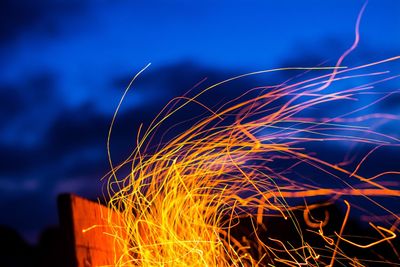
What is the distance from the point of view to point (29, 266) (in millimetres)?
6727

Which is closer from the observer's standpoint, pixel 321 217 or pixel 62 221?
pixel 62 221

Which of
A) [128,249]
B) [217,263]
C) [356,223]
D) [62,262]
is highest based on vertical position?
[62,262]

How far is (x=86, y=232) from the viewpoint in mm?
5355

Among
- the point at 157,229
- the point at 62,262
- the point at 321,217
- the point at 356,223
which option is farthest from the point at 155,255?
the point at 356,223

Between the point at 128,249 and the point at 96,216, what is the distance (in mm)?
778

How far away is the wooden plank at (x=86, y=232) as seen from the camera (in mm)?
5070

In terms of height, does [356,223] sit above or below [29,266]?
below

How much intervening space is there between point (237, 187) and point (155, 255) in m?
1.12

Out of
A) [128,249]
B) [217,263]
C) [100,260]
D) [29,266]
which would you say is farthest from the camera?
[217,263]

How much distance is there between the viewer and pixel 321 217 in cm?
910

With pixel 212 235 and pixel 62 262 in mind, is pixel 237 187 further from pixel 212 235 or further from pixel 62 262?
pixel 62 262

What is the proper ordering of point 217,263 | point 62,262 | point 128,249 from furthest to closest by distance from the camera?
point 217,263 → point 128,249 → point 62,262

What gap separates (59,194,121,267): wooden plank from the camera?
16.6ft

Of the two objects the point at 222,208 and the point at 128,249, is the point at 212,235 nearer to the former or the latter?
the point at 222,208
